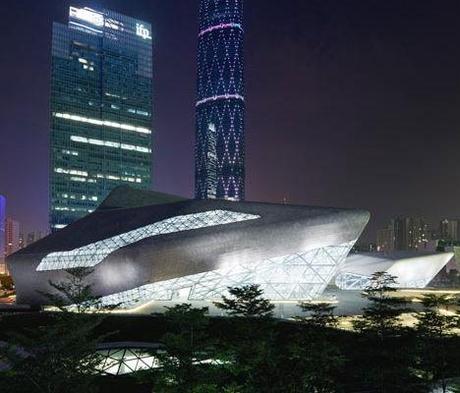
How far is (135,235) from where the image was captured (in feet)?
157

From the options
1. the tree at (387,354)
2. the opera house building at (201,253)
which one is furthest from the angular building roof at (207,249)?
the tree at (387,354)

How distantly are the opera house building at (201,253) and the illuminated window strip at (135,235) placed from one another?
11 cm

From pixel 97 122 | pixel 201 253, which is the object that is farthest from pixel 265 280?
pixel 97 122

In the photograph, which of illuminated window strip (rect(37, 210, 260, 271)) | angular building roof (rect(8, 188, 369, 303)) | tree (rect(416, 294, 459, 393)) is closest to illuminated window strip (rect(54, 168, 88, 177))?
angular building roof (rect(8, 188, 369, 303))

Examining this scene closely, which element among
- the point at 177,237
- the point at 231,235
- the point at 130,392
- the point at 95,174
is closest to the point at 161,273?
the point at 177,237

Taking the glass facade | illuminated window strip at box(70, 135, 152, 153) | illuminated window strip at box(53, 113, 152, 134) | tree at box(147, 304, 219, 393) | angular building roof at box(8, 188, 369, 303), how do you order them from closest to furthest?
tree at box(147, 304, 219, 393)
angular building roof at box(8, 188, 369, 303)
the glass facade
illuminated window strip at box(53, 113, 152, 134)
illuminated window strip at box(70, 135, 152, 153)

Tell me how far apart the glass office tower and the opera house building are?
13261 cm

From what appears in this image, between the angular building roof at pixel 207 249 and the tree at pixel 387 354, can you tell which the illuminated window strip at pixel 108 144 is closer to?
the angular building roof at pixel 207 249

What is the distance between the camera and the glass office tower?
578ft

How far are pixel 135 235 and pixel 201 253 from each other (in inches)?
307

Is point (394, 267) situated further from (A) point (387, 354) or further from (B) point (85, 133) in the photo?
(B) point (85, 133)

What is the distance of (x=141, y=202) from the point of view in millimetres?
65562

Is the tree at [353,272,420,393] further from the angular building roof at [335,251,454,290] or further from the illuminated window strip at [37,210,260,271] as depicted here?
the angular building roof at [335,251,454,290]

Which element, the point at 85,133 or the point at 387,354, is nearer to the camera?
the point at 387,354
